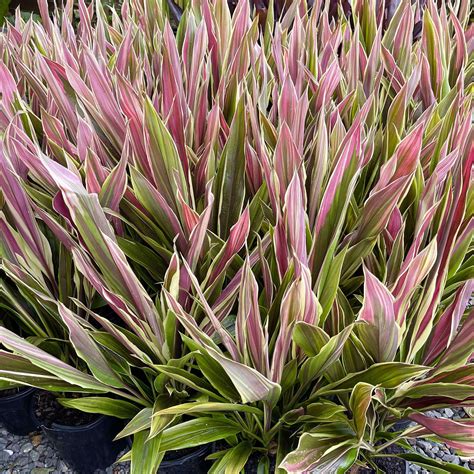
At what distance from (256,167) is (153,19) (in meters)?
0.81

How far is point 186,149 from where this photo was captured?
3.11ft

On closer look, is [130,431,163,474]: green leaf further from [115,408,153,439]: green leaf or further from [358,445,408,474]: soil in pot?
[358,445,408,474]: soil in pot

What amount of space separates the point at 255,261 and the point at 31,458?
2.18 ft

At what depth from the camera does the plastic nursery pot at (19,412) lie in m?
1.04

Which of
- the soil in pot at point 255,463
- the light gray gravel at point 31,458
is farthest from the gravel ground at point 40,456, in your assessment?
the soil in pot at point 255,463

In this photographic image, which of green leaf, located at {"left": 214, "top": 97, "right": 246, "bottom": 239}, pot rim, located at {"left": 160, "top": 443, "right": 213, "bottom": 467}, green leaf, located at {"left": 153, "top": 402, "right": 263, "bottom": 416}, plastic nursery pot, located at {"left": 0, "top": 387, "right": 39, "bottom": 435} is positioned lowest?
pot rim, located at {"left": 160, "top": 443, "right": 213, "bottom": 467}

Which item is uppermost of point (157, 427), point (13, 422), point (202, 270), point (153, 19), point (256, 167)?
point (153, 19)

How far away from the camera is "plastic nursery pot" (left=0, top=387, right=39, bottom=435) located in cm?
104

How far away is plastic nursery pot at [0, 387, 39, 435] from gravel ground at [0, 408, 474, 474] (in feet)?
0.09

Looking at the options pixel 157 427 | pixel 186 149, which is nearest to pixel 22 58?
pixel 186 149

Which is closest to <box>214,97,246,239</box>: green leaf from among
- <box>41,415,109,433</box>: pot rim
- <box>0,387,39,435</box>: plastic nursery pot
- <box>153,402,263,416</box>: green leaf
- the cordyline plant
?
the cordyline plant

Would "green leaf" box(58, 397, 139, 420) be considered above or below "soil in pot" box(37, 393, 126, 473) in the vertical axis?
above

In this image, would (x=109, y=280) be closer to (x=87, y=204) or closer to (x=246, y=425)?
(x=87, y=204)

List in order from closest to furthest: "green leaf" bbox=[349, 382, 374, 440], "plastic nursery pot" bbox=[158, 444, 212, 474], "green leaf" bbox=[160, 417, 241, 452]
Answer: "green leaf" bbox=[349, 382, 374, 440] → "green leaf" bbox=[160, 417, 241, 452] → "plastic nursery pot" bbox=[158, 444, 212, 474]
